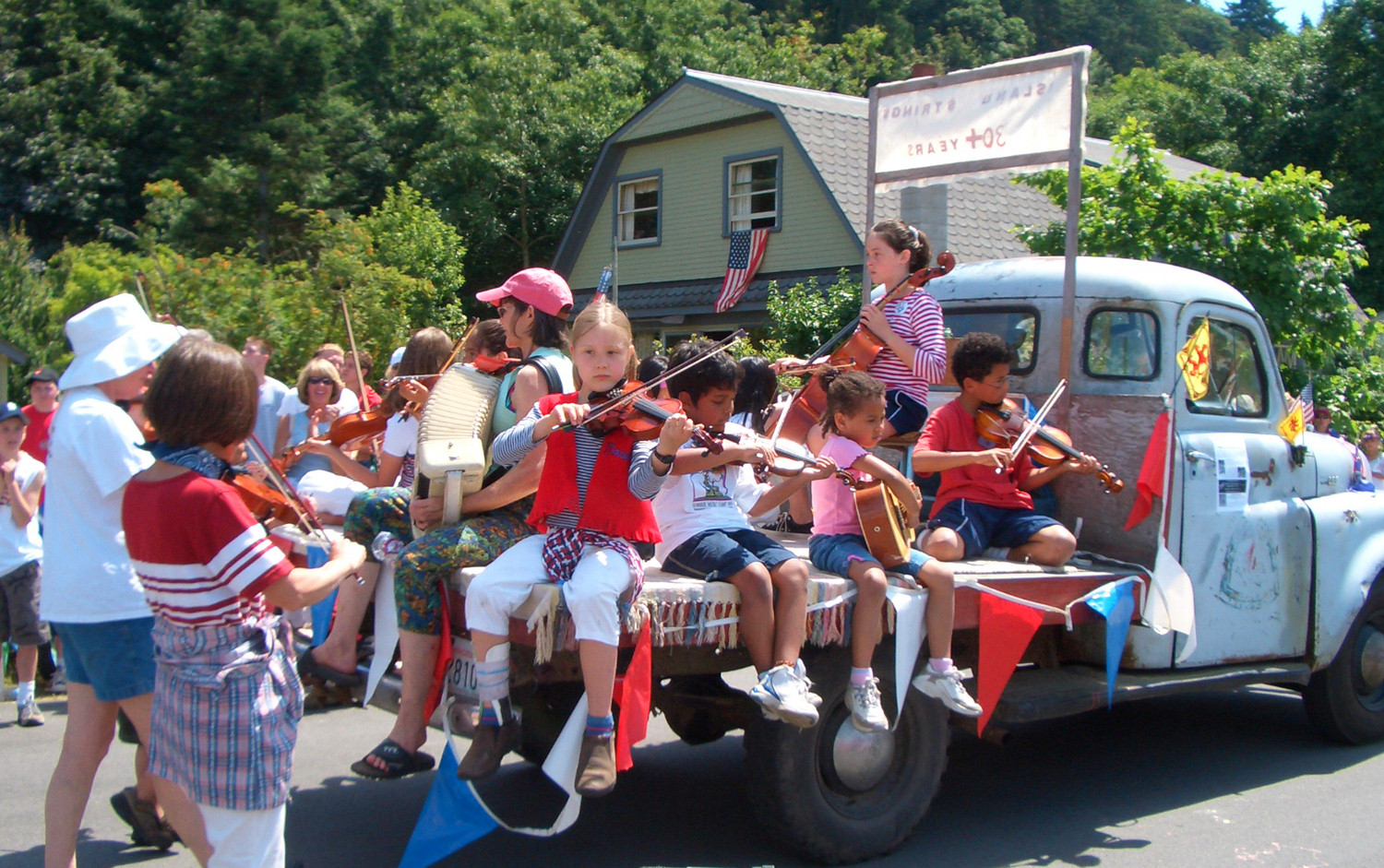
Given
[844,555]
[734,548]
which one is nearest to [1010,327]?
[844,555]

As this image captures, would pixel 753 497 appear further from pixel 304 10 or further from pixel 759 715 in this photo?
pixel 304 10

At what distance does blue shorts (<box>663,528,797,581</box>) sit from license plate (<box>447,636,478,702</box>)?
2.62 ft

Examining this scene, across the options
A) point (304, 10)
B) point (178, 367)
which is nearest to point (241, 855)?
point (178, 367)

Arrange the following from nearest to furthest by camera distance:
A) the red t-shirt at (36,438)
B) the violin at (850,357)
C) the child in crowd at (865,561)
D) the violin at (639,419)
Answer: the violin at (639,419) < the child in crowd at (865,561) < the violin at (850,357) < the red t-shirt at (36,438)

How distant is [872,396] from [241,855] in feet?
8.70

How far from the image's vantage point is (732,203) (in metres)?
21.3

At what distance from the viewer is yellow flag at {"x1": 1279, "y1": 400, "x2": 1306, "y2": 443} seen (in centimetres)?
575

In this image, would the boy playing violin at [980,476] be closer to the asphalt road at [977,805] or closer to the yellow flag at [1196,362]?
the yellow flag at [1196,362]

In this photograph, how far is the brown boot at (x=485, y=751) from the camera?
3611mm

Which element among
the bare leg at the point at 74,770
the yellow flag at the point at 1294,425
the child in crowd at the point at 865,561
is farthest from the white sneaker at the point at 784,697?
the yellow flag at the point at 1294,425

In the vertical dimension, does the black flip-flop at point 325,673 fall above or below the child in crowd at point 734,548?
below

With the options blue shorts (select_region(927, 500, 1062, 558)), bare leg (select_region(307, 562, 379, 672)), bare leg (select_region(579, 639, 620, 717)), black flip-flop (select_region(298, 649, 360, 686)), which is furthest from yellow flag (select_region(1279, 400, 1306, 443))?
black flip-flop (select_region(298, 649, 360, 686))

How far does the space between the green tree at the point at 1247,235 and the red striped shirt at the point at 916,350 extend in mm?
5476

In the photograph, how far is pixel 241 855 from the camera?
9.77ft
